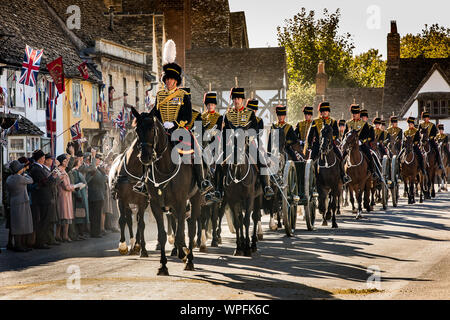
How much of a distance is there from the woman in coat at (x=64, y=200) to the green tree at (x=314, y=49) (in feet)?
214

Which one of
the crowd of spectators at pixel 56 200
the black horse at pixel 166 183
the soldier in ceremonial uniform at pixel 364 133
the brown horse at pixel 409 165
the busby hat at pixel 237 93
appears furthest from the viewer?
the brown horse at pixel 409 165

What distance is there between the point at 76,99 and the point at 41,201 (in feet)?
66.9

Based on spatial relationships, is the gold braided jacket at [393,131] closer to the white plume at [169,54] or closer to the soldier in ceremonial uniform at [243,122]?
the soldier in ceremonial uniform at [243,122]

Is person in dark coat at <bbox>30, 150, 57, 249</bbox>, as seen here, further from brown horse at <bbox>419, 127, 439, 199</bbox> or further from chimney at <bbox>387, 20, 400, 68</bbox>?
chimney at <bbox>387, 20, 400, 68</bbox>

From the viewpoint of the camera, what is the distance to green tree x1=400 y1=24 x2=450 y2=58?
87.4 meters

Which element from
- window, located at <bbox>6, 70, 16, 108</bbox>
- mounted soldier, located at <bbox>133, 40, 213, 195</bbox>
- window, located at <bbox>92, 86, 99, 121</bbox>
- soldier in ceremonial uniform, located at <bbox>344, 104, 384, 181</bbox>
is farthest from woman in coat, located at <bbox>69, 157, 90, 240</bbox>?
window, located at <bbox>92, 86, 99, 121</bbox>

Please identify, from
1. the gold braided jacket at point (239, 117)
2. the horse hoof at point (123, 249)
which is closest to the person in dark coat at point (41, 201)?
the horse hoof at point (123, 249)

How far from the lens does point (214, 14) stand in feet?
235

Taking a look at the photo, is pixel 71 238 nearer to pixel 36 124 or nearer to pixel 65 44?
pixel 36 124

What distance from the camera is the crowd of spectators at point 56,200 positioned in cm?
1600

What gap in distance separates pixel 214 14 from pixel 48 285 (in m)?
62.8

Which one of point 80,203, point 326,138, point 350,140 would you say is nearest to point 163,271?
point 80,203

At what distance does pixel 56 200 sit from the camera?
1727 cm

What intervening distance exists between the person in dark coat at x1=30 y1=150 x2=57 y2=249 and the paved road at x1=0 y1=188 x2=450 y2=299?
20.7 inches
